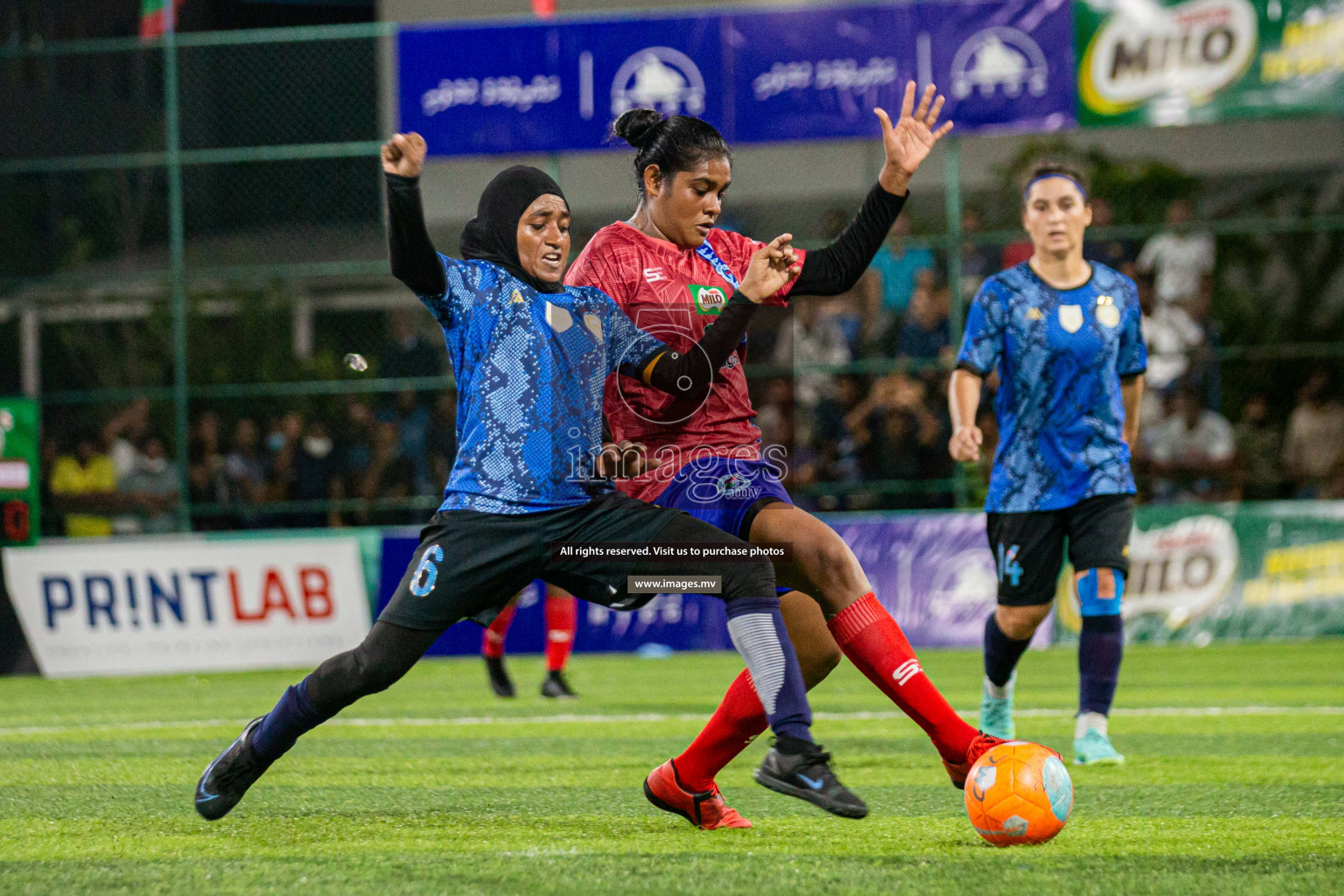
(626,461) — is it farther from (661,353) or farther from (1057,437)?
(1057,437)

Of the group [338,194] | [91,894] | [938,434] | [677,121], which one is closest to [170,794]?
[91,894]

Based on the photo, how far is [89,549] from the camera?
487 inches

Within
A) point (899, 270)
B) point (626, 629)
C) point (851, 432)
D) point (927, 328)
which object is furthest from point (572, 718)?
point (899, 270)

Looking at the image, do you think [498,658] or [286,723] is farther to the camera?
[498,658]

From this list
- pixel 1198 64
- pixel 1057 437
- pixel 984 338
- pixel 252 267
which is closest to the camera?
pixel 1057 437

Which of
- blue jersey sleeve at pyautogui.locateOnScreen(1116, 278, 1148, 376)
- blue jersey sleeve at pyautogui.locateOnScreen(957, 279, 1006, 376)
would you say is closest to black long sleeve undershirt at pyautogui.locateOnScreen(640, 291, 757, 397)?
blue jersey sleeve at pyautogui.locateOnScreen(957, 279, 1006, 376)

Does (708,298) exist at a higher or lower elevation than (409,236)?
lower

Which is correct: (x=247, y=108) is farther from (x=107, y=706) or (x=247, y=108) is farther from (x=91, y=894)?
(x=91, y=894)

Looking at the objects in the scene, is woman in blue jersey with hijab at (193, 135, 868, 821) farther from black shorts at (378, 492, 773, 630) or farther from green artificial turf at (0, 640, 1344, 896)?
green artificial turf at (0, 640, 1344, 896)

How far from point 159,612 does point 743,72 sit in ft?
22.5

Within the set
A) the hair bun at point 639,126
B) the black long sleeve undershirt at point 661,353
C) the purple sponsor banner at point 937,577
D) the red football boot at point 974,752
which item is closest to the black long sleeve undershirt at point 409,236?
the black long sleeve undershirt at point 661,353

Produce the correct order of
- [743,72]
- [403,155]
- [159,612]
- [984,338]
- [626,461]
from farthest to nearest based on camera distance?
[743,72]
[159,612]
[984,338]
[626,461]
[403,155]

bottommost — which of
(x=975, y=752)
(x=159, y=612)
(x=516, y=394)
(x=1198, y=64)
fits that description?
(x=159, y=612)

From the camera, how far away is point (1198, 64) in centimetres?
1370
